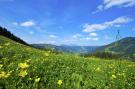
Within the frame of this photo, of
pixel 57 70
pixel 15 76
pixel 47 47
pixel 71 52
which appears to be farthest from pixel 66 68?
pixel 71 52

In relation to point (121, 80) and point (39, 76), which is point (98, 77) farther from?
point (39, 76)

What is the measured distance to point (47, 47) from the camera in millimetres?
16156

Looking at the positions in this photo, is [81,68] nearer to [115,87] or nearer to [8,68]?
[115,87]

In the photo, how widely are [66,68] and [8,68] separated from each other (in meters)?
2.55

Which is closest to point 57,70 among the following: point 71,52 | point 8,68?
point 8,68

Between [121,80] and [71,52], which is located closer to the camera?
[121,80]

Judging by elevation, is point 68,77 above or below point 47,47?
below

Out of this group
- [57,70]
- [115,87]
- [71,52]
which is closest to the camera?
[115,87]

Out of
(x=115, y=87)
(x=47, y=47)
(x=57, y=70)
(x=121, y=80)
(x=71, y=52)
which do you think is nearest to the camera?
(x=115, y=87)

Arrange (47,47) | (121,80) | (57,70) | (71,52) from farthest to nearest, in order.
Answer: (71,52) < (47,47) < (57,70) < (121,80)

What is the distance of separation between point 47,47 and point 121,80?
737 cm

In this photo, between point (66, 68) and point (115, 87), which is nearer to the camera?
point (115, 87)

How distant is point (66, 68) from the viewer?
10570 millimetres

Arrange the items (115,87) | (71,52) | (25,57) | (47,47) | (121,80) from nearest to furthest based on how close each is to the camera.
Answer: (115,87) → (121,80) → (25,57) → (47,47) → (71,52)
